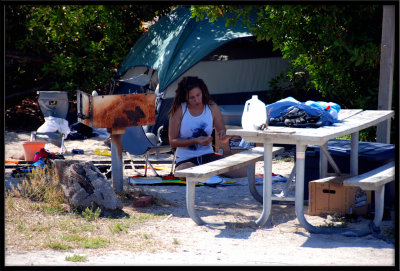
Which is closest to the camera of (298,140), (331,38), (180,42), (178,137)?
(298,140)

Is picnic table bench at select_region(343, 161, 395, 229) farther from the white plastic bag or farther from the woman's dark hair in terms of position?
the white plastic bag

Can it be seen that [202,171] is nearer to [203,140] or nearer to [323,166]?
[203,140]

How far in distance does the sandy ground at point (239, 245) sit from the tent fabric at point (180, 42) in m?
3.68

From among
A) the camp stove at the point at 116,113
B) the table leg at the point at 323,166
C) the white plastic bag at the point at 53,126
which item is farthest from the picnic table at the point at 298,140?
the white plastic bag at the point at 53,126

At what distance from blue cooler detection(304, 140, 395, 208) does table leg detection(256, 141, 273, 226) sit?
3.36 feet

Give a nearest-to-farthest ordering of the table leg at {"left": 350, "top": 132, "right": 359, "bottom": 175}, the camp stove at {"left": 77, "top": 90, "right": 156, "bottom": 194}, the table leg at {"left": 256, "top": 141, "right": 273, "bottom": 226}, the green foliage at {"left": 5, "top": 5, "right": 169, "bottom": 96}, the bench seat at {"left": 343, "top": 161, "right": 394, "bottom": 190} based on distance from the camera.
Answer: the bench seat at {"left": 343, "top": 161, "right": 394, "bottom": 190}, the table leg at {"left": 256, "top": 141, "right": 273, "bottom": 226}, the table leg at {"left": 350, "top": 132, "right": 359, "bottom": 175}, the camp stove at {"left": 77, "top": 90, "right": 156, "bottom": 194}, the green foliage at {"left": 5, "top": 5, "right": 169, "bottom": 96}

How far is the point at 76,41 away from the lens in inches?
426

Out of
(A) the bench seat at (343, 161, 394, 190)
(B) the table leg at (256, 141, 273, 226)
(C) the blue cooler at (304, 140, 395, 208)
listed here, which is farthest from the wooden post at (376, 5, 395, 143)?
(B) the table leg at (256, 141, 273, 226)

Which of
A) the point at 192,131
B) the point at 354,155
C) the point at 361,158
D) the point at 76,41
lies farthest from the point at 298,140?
the point at 76,41

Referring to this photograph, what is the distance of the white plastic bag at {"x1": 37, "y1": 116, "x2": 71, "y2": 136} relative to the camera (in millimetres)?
8734

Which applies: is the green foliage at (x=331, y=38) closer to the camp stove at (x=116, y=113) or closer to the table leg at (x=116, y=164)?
the camp stove at (x=116, y=113)

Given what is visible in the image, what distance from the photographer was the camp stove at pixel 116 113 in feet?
17.8

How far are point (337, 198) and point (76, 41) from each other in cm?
716

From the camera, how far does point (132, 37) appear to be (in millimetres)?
10836
